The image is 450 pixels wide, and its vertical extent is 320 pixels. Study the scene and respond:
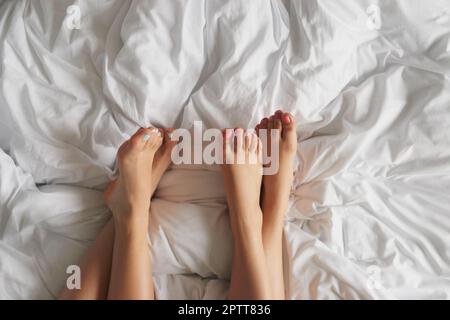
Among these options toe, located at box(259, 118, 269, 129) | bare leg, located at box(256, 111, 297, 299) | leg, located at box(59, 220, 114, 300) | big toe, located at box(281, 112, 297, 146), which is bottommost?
leg, located at box(59, 220, 114, 300)

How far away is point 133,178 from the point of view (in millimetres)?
870

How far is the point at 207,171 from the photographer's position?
913mm

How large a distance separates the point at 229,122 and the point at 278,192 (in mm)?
182

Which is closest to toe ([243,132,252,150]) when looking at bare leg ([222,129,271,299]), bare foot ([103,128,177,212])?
bare leg ([222,129,271,299])

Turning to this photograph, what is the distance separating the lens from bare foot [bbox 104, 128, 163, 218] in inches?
33.4

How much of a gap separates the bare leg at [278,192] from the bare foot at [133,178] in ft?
0.80

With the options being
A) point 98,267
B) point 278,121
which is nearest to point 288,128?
point 278,121

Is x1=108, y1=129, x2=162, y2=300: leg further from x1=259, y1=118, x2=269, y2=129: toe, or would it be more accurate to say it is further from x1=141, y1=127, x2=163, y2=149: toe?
x1=259, y1=118, x2=269, y2=129: toe

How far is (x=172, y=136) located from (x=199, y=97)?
4.0 inches

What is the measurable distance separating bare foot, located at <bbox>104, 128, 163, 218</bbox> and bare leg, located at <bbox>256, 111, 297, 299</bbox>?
243 mm

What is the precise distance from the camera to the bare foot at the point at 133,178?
0.85 metres
